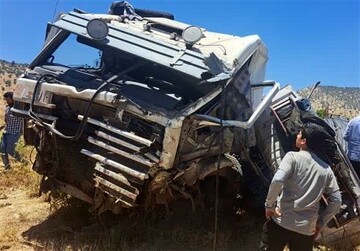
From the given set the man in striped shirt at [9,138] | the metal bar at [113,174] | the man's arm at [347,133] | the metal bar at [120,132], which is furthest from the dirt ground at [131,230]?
the man in striped shirt at [9,138]

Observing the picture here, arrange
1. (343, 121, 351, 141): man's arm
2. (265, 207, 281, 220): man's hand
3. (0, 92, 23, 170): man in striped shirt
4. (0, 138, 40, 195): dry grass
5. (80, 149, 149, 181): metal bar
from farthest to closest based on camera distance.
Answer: (0, 92, 23, 170): man in striped shirt < (0, 138, 40, 195): dry grass < (343, 121, 351, 141): man's arm < (80, 149, 149, 181): metal bar < (265, 207, 281, 220): man's hand

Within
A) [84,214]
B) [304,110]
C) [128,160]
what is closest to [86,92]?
[128,160]

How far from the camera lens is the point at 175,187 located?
4.35m

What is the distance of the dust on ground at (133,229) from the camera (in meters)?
4.79

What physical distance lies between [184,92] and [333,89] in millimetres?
74782

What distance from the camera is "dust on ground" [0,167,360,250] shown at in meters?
4.79

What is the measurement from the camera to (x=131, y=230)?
5.10 metres

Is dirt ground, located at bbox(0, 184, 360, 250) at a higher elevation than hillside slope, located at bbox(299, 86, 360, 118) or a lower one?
lower

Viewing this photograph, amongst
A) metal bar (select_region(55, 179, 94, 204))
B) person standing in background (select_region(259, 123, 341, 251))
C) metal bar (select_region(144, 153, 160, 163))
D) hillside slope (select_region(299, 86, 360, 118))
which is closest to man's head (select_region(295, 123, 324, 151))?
person standing in background (select_region(259, 123, 341, 251))

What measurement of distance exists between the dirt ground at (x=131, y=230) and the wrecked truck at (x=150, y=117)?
459mm

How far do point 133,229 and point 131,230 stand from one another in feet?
0.13

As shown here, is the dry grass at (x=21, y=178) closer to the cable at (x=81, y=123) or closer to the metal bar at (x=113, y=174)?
the cable at (x=81, y=123)

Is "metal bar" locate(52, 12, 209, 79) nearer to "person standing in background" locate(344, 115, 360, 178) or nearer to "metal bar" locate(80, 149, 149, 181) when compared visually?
"metal bar" locate(80, 149, 149, 181)

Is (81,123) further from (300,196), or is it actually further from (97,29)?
(300,196)
